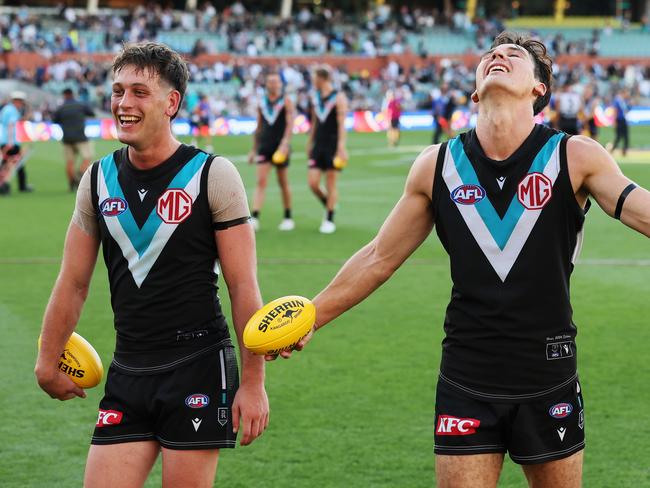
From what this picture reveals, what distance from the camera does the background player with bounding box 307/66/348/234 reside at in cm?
1584

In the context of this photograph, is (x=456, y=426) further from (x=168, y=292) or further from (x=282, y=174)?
(x=282, y=174)

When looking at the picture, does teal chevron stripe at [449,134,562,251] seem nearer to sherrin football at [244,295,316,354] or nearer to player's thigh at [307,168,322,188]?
sherrin football at [244,295,316,354]

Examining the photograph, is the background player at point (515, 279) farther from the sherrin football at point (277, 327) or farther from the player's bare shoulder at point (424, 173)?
the sherrin football at point (277, 327)

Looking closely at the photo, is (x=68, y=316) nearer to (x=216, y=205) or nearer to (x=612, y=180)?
(x=216, y=205)

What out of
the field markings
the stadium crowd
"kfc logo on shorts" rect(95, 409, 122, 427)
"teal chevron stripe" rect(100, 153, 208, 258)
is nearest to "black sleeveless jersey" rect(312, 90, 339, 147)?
the field markings

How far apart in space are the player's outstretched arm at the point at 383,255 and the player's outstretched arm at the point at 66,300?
0.92 meters

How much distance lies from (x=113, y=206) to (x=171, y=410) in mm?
818

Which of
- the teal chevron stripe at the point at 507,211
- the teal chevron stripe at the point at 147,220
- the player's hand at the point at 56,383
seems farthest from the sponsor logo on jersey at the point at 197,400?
the teal chevron stripe at the point at 507,211

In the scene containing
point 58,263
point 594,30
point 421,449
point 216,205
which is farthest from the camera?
point 594,30

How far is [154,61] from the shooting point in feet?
14.0

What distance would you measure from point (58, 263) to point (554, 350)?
34.8ft

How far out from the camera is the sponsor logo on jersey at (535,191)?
395cm

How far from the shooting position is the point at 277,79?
16.2m


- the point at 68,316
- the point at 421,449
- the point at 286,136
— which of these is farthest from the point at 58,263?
the point at 68,316
